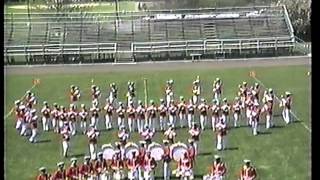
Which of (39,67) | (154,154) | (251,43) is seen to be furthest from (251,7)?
(39,67)

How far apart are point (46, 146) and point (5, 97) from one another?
34cm

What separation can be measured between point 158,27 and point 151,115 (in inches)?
11.9

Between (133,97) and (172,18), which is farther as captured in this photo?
(133,97)

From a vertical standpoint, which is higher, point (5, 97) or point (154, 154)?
point (5, 97)

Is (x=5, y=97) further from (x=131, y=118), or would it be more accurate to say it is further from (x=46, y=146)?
(x=131, y=118)

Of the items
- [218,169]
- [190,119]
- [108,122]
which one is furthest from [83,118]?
[218,169]

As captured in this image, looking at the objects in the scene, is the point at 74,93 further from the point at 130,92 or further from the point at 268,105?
the point at 268,105

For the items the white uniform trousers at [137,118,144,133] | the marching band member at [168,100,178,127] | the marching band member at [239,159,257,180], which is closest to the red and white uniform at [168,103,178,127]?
the marching band member at [168,100,178,127]

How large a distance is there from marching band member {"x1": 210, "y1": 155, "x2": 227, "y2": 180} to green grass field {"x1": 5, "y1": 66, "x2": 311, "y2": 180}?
0.05 ft

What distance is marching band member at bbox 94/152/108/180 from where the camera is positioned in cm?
175

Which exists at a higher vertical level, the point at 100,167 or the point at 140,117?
the point at 140,117

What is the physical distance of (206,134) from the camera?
1.85 meters

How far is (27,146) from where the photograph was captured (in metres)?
1.63

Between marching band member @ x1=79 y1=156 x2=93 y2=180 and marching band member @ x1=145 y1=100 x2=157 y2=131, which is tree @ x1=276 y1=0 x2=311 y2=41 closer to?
marching band member @ x1=145 y1=100 x2=157 y2=131
